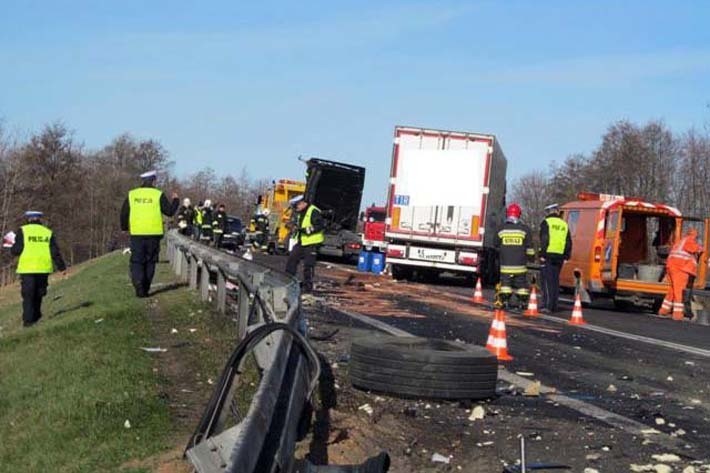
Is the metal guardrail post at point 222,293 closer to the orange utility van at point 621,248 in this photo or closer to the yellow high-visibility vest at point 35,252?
the yellow high-visibility vest at point 35,252

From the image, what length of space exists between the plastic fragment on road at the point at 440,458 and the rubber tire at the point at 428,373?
1.42 metres

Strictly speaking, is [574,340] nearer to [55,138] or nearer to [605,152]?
[605,152]

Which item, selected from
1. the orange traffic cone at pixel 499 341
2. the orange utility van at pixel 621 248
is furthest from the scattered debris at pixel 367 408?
the orange utility van at pixel 621 248

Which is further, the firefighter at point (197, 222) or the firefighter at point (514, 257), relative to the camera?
the firefighter at point (197, 222)

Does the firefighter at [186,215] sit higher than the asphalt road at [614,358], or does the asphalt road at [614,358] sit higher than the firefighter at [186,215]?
the firefighter at [186,215]

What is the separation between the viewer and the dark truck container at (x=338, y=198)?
33031 millimetres

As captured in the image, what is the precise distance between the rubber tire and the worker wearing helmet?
7283 millimetres

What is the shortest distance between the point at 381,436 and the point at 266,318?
1413 mm

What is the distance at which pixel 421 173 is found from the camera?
23.6 meters

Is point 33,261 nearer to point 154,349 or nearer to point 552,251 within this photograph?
point 154,349

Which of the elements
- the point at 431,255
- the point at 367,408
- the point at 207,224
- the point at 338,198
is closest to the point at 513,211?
the point at 431,255

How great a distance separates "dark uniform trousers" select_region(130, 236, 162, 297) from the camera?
1288 centimetres

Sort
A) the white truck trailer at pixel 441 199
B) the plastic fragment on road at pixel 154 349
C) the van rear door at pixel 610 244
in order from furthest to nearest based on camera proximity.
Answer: the white truck trailer at pixel 441 199
the van rear door at pixel 610 244
the plastic fragment on road at pixel 154 349

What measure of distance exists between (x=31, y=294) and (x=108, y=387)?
6.97 m
